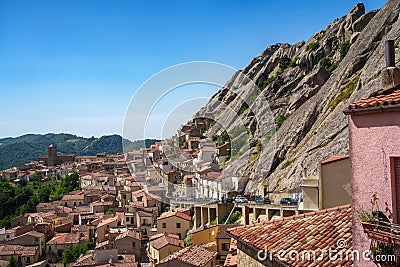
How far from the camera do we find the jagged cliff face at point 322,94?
27062 millimetres

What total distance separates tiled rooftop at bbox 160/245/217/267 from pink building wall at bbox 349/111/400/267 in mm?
17197

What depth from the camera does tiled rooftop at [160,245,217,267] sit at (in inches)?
834

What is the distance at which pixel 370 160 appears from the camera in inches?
174

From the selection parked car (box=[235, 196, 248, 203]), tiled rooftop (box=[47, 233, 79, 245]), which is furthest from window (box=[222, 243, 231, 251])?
tiled rooftop (box=[47, 233, 79, 245])

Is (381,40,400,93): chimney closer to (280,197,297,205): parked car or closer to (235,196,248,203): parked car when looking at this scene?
(280,197,297,205): parked car

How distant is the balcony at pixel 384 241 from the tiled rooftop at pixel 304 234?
99 centimetres

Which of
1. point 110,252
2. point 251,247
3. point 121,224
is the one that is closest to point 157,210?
point 121,224

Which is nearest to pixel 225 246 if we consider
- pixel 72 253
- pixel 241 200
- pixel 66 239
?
pixel 241 200

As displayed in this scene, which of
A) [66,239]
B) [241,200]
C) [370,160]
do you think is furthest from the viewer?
[66,239]

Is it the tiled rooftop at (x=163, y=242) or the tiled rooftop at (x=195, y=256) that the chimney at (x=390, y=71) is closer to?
the tiled rooftop at (x=195, y=256)

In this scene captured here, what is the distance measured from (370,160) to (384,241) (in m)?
0.86

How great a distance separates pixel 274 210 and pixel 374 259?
20172 millimetres

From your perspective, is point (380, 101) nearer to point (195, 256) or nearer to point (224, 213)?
point (195, 256)

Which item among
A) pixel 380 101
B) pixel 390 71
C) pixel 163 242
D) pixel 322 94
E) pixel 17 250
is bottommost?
pixel 17 250
